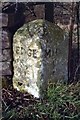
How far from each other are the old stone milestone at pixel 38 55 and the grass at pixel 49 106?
98 mm

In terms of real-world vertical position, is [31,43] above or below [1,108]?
above

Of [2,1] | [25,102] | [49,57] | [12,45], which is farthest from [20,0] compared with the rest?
[25,102]

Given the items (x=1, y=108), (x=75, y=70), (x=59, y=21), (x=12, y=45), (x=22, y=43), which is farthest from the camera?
(x=59, y=21)

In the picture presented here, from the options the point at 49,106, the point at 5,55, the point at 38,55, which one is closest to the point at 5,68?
the point at 5,55

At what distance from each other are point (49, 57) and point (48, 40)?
0.49 ft

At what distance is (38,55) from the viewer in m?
3.20

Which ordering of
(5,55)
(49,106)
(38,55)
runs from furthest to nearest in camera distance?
(5,55) < (38,55) < (49,106)

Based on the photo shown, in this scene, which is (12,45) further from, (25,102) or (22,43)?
(25,102)

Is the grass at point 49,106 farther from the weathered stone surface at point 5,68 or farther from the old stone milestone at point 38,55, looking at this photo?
the weathered stone surface at point 5,68

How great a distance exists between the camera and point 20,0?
3.69 metres

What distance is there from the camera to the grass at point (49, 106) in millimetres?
3023

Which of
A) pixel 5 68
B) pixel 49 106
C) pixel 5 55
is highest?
pixel 5 55

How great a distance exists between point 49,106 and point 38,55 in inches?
17.3

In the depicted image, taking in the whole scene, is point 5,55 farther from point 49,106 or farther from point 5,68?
point 49,106
